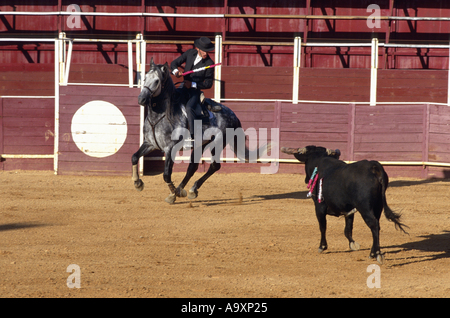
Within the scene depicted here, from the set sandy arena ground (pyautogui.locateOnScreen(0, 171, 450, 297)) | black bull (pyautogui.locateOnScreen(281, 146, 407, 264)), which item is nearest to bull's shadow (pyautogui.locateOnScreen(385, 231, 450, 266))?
sandy arena ground (pyautogui.locateOnScreen(0, 171, 450, 297))

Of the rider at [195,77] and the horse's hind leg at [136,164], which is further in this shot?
the rider at [195,77]

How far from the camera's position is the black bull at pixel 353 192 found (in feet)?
16.2

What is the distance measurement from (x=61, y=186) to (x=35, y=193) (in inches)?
35.5

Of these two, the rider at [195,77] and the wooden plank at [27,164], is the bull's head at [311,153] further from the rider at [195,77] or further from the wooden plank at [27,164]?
the wooden plank at [27,164]

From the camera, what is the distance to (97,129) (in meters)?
12.3

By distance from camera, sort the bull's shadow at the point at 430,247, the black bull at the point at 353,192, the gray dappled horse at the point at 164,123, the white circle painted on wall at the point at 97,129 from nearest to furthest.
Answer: the black bull at the point at 353,192 → the bull's shadow at the point at 430,247 → the gray dappled horse at the point at 164,123 → the white circle painted on wall at the point at 97,129

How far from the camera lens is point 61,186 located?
34.8ft

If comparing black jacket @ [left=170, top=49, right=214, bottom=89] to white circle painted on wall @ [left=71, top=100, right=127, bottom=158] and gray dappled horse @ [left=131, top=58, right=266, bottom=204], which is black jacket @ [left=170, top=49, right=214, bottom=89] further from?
white circle painted on wall @ [left=71, top=100, right=127, bottom=158]

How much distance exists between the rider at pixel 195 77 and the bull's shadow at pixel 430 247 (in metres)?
4.01

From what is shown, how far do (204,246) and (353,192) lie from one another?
1.84 m

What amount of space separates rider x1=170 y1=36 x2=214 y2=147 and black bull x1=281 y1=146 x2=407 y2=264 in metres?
3.46

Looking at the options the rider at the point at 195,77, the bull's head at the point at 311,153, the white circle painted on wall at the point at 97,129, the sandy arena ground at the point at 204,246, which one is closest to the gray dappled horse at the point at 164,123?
the rider at the point at 195,77
